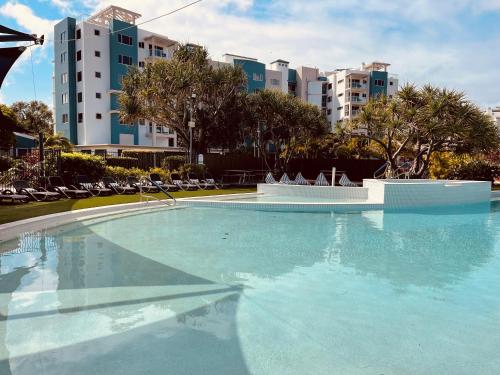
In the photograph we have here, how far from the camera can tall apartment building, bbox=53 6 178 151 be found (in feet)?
130

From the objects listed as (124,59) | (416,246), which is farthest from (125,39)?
(416,246)

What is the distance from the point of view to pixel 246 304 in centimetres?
470

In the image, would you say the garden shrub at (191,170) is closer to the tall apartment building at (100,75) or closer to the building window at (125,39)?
the tall apartment building at (100,75)

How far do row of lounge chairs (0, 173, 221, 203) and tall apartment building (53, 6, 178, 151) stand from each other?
21.8m

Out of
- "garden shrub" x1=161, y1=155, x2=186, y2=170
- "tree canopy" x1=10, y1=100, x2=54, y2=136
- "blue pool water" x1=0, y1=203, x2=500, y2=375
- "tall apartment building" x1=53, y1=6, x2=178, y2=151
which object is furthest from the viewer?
"tree canopy" x1=10, y1=100, x2=54, y2=136

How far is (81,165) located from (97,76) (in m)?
27.2

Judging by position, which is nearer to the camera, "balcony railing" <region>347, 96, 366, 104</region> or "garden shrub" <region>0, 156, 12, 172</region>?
"garden shrub" <region>0, 156, 12, 172</region>

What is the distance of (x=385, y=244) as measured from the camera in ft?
27.8

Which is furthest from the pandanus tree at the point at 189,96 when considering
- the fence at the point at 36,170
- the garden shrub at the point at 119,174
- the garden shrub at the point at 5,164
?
the fence at the point at 36,170

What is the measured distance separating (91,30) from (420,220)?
38.9 metres

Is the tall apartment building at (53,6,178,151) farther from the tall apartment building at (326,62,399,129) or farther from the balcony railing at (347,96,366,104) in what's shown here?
the tall apartment building at (326,62,399,129)

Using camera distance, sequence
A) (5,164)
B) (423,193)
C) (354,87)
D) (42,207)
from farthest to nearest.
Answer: (354,87) < (5,164) < (423,193) < (42,207)

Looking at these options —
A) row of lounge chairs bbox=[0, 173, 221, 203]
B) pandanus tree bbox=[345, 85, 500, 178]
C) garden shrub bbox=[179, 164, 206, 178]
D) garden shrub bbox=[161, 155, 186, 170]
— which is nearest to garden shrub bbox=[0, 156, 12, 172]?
row of lounge chairs bbox=[0, 173, 221, 203]

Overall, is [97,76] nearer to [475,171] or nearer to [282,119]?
[282,119]
